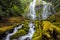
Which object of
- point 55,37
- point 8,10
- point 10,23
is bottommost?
point 55,37

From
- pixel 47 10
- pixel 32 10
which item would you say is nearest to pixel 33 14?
pixel 32 10

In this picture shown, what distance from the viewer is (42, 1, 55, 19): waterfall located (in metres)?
12.1

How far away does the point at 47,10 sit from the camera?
12.6m

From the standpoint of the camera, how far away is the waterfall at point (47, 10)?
39.7 feet

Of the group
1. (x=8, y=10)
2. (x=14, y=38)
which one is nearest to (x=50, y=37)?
(x=14, y=38)

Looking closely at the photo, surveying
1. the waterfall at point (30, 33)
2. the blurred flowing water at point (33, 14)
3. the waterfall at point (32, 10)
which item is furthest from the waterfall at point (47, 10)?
the waterfall at point (30, 33)

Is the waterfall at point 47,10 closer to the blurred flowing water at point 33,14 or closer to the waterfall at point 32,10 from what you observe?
the blurred flowing water at point 33,14

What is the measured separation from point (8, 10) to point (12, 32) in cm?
201

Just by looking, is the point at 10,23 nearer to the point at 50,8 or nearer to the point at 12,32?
the point at 12,32

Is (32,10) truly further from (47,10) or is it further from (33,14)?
(47,10)

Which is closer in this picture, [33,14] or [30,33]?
[30,33]

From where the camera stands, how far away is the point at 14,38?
980 cm

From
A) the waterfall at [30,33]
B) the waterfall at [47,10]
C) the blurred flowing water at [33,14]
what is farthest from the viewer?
→ the waterfall at [47,10]

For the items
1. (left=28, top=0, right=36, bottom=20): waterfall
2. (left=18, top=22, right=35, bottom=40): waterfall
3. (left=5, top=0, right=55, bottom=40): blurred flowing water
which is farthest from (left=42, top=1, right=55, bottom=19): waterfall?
(left=18, top=22, right=35, bottom=40): waterfall
